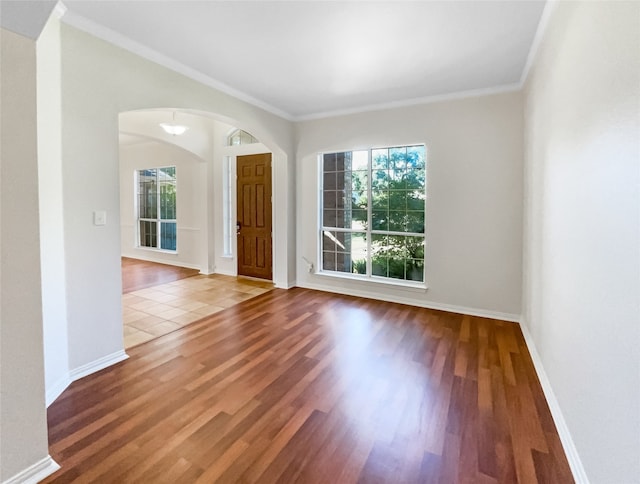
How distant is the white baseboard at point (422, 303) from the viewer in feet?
12.6

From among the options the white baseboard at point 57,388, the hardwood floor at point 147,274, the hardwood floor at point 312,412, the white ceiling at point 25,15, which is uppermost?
the white ceiling at point 25,15

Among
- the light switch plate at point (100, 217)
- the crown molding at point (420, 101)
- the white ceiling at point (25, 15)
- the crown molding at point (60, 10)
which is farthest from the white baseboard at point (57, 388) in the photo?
the crown molding at point (420, 101)

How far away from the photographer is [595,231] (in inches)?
57.6

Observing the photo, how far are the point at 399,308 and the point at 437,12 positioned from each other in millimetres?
3264

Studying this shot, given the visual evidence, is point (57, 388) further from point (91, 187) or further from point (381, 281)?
point (381, 281)

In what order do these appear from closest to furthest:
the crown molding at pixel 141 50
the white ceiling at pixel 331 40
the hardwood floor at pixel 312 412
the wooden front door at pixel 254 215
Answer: the hardwood floor at pixel 312 412 < the white ceiling at pixel 331 40 < the crown molding at pixel 141 50 < the wooden front door at pixel 254 215

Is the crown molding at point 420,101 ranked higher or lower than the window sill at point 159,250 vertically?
higher

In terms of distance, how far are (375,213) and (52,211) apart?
3672mm

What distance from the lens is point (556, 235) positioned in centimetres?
214

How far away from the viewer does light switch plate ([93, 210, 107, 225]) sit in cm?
259

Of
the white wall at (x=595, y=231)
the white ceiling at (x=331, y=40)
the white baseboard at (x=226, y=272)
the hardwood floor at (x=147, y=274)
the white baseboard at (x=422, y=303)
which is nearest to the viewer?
the white wall at (x=595, y=231)

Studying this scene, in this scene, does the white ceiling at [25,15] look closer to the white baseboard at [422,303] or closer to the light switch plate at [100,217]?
the light switch plate at [100,217]

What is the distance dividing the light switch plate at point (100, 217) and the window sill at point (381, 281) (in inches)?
125

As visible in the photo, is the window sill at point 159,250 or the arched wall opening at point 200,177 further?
the window sill at point 159,250
